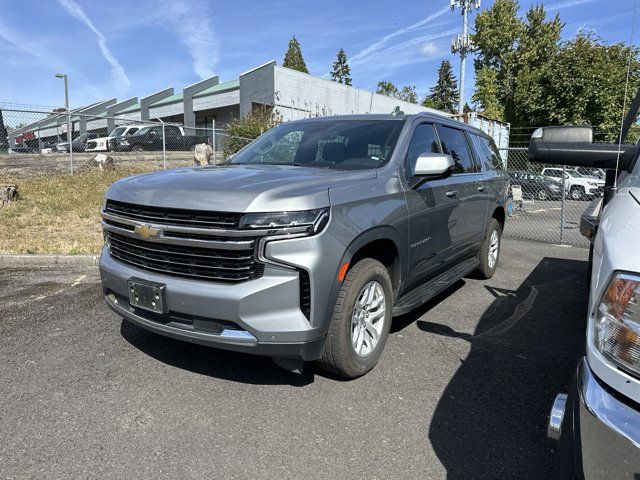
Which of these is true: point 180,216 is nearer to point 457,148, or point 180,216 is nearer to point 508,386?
point 508,386

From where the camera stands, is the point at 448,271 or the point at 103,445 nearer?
the point at 103,445

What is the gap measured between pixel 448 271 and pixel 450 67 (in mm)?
82292

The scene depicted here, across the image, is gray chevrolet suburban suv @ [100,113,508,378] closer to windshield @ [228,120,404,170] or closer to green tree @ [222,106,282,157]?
windshield @ [228,120,404,170]

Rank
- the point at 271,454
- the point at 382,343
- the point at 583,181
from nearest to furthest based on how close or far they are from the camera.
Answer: the point at 271,454
the point at 382,343
the point at 583,181

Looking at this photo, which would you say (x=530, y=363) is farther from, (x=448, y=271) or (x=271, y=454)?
(x=271, y=454)

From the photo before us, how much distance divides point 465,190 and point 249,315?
2981 mm

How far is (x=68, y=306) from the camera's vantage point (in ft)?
15.4

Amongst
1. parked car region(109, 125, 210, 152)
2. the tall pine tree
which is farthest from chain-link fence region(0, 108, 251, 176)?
the tall pine tree

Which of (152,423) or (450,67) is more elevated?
(450,67)

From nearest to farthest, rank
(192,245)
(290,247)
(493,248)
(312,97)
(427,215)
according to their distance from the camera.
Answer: (290,247) < (192,245) < (427,215) < (493,248) < (312,97)

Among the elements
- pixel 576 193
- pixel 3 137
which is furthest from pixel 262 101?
pixel 576 193

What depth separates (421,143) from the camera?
4.09 m

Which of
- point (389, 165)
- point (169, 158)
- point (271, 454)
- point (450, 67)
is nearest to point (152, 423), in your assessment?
point (271, 454)

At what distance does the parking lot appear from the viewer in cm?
239
